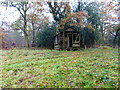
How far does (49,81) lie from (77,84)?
932mm

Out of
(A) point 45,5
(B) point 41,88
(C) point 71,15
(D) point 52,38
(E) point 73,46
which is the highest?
(A) point 45,5

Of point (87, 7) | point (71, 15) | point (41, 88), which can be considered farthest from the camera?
point (87, 7)

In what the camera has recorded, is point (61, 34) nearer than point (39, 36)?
Yes

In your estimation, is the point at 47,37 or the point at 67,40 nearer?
the point at 67,40

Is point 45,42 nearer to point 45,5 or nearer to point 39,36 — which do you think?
point 39,36

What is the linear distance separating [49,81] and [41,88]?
0.43m

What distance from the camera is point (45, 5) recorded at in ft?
49.1

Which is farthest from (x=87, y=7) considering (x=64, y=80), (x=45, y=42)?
(x=64, y=80)

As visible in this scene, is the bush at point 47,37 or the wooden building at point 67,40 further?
the bush at point 47,37

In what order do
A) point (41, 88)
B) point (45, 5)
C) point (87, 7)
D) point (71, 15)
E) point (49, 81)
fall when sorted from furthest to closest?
point (87, 7)
point (45, 5)
point (71, 15)
point (49, 81)
point (41, 88)

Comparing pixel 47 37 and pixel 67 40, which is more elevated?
pixel 47 37

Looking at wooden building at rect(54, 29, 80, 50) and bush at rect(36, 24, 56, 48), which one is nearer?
wooden building at rect(54, 29, 80, 50)

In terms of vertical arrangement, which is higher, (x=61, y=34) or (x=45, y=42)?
(x=61, y=34)

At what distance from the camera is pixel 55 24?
1747 cm
